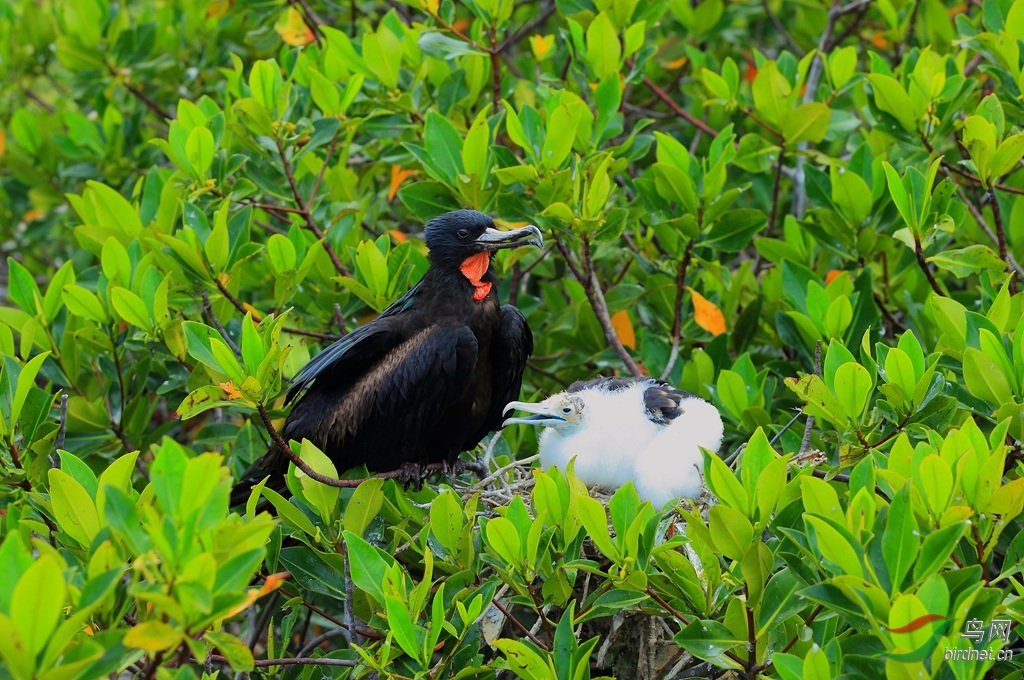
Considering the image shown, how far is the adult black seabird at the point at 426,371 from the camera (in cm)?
285

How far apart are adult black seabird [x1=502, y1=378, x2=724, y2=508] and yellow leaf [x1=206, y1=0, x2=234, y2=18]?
226 cm

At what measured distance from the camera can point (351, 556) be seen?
192 centimetres

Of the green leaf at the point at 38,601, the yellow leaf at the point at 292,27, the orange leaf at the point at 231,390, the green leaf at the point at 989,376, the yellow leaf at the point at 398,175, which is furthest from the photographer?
the yellow leaf at the point at 292,27

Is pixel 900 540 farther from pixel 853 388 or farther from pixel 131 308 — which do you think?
pixel 131 308

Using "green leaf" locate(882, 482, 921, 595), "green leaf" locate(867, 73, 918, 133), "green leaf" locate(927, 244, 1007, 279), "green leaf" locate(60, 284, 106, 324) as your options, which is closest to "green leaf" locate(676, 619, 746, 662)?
"green leaf" locate(882, 482, 921, 595)

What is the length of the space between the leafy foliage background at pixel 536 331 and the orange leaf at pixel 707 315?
17mm

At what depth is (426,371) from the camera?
2840mm

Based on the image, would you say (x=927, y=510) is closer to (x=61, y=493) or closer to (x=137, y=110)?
(x=61, y=493)

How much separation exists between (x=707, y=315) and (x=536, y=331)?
665mm

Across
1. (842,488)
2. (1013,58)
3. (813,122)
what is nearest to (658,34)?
(813,122)

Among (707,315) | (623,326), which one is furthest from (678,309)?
(623,326)

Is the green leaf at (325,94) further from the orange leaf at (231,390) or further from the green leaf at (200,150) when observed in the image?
the orange leaf at (231,390)

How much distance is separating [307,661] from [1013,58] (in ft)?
7.65

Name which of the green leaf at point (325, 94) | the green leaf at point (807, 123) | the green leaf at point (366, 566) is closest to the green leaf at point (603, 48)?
the green leaf at point (807, 123)
